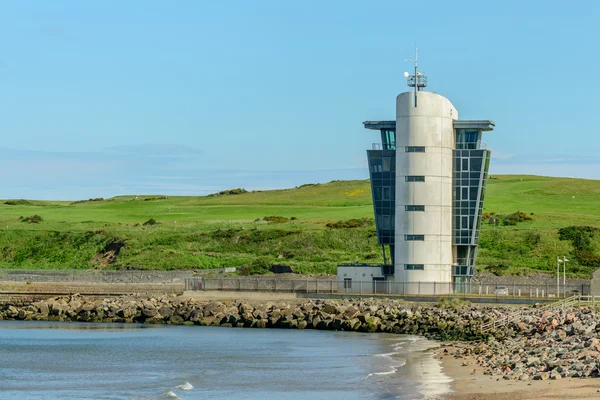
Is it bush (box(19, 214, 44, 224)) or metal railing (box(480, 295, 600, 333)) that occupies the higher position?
bush (box(19, 214, 44, 224))

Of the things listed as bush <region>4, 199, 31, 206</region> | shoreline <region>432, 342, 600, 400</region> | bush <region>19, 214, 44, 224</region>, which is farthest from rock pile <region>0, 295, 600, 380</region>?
bush <region>4, 199, 31, 206</region>

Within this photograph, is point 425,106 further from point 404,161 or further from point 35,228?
point 35,228

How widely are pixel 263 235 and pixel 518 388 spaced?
7333 centimetres

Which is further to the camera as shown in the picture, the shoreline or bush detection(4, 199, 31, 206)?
bush detection(4, 199, 31, 206)

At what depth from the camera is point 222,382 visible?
35.7 m

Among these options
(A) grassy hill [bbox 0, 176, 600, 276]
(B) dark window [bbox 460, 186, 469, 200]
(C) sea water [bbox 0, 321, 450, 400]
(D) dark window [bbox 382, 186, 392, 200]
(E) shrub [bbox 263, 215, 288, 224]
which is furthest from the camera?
(E) shrub [bbox 263, 215, 288, 224]

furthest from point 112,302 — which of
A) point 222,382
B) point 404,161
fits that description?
point 222,382

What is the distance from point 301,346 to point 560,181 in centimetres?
10403

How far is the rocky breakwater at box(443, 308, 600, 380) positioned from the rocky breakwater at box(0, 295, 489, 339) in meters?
3.82

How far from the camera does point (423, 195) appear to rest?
63344 mm

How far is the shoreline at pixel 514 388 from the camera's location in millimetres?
26234

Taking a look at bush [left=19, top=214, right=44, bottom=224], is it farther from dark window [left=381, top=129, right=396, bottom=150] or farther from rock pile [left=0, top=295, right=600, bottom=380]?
dark window [left=381, top=129, right=396, bottom=150]

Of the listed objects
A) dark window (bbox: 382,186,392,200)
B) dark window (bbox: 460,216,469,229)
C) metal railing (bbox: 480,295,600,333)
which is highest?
dark window (bbox: 382,186,392,200)

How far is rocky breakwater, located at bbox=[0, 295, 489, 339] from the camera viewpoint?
5400 centimetres
